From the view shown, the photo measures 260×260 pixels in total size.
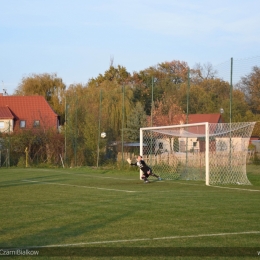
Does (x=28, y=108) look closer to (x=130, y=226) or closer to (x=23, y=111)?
(x=23, y=111)

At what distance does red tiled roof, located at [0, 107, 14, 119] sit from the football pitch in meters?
44.2

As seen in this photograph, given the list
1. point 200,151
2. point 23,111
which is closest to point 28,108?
point 23,111

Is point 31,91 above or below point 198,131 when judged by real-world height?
above

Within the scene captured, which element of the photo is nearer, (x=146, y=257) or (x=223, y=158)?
(x=146, y=257)

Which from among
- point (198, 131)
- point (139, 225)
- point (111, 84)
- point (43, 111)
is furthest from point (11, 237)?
point (43, 111)

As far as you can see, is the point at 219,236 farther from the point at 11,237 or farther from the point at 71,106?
the point at 71,106

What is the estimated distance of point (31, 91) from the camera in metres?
69.4

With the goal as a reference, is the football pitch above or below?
below

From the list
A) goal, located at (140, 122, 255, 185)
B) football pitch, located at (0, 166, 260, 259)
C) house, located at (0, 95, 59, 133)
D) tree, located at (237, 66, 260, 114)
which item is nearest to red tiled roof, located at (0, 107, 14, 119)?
house, located at (0, 95, 59, 133)

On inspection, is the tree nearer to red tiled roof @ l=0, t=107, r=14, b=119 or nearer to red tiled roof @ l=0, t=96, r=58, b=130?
red tiled roof @ l=0, t=96, r=58, b=130

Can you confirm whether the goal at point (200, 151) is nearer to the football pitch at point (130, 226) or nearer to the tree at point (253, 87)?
the tree at point (253, 87)

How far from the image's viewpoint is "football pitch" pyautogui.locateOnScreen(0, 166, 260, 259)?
7578 millimetres

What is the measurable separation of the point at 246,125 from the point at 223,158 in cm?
168

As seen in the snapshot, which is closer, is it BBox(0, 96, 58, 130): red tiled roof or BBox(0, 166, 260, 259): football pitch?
BBox(0, 166, 260, 259): football pitch
